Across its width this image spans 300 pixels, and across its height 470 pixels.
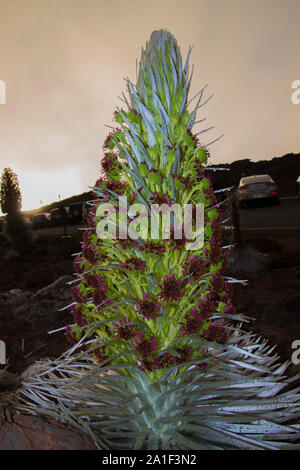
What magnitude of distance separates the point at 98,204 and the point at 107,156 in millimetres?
211

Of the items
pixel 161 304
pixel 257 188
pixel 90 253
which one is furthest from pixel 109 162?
pixel 257 188

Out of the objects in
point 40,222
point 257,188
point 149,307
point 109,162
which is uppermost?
point 257,188

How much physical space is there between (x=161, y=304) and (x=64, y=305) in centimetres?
397

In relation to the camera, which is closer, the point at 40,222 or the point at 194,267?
the point at 194,267

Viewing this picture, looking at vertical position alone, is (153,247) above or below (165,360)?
above

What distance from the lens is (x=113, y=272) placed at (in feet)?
5.21

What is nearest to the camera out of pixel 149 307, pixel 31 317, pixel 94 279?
pixel 149 307

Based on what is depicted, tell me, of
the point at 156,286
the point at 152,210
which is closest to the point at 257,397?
the point at 156,286

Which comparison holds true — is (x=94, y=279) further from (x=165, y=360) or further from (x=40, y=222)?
(x=40, y=222)

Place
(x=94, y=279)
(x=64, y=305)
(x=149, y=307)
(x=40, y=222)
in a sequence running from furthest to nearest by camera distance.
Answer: (x=40, y=222) < (x=64, y=305) < (x=94, y=279) < (x=149, y=307)

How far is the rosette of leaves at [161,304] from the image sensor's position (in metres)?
1.42

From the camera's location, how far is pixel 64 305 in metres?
5.11

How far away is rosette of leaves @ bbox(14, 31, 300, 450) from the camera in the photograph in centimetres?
142
